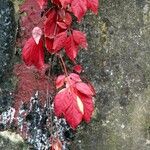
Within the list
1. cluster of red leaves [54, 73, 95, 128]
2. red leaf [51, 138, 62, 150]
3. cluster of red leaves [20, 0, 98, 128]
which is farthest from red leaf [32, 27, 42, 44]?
red leaf [51, 138, 62, 150]

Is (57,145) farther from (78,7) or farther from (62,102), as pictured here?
(78,7)

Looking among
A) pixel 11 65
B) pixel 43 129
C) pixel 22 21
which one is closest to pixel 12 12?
pixel 22 21

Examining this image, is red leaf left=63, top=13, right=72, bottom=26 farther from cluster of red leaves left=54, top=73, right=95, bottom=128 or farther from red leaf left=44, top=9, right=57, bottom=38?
cluster of red leaves left=54, top=73, right=95, bottom=128

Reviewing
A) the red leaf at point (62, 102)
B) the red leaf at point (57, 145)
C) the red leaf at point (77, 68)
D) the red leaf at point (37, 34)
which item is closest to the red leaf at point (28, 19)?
the red leaf at point (37, 34)

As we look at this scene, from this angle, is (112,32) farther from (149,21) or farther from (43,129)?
(43,129)

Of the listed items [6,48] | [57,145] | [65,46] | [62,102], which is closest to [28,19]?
[6,48]
